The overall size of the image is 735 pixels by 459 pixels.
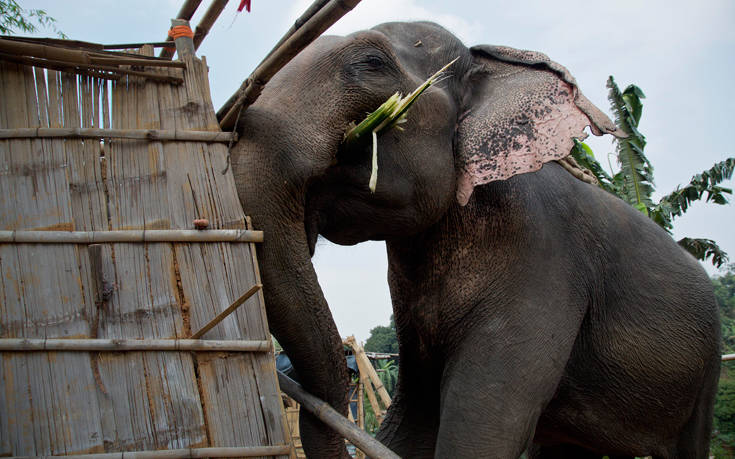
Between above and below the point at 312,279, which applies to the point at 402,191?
above

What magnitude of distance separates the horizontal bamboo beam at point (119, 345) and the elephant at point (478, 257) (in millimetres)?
248

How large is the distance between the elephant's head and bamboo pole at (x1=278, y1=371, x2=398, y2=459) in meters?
0.07

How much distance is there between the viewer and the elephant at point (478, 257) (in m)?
2.60

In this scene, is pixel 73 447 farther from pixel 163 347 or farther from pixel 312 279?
pixel 312 279

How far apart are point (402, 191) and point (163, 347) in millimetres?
1103

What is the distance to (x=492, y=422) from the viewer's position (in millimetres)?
2900

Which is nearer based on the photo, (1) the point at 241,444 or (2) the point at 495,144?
(1) the point at 241,444

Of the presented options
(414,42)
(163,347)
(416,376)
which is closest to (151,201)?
(163,347)

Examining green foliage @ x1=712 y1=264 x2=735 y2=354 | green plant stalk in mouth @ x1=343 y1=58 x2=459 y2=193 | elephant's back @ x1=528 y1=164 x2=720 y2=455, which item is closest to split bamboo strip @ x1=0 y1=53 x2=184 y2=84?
green plant stalk in mouth @ x1=343 y1=58 x2=459 y2=193

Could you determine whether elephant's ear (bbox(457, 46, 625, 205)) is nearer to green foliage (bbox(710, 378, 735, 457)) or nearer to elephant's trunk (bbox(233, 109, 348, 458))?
elephant's trunk (bbox(233, 109, 348, 458))

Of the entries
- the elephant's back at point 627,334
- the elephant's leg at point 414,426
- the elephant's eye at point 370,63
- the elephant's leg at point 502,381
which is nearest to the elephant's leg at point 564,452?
the elephant's back at point 627,334

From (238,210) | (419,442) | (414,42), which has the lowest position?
(419,442)

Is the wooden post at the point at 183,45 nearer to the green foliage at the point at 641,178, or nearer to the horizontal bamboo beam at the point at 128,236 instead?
the horizontal bamboo beam at the point at 128,236

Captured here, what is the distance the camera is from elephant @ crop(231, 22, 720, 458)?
2.60 m
